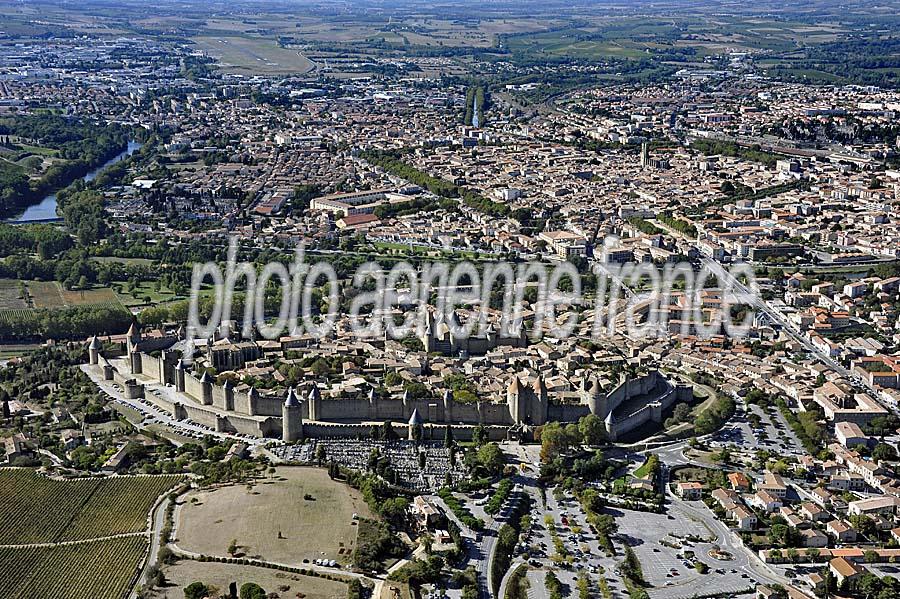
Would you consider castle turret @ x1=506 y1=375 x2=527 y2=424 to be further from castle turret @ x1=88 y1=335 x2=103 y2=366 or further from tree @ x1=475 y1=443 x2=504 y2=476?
castle turret @ x1=88 y1=335 x2=103 y2=366

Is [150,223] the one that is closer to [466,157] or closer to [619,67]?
[466,157]

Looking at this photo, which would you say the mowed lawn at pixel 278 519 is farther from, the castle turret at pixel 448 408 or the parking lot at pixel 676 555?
the parking lot at pixel 676 555

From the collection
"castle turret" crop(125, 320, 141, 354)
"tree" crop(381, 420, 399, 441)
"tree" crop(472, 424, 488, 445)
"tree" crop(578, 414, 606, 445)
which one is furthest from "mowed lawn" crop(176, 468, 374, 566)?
"castle turret" crop(125, 320, 141, 354)

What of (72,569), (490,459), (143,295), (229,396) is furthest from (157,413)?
(143,295)

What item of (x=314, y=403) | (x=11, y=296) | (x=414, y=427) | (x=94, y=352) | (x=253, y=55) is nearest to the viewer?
(x=414, y=427)

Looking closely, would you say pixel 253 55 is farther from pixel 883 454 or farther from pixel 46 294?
pixel 883 454

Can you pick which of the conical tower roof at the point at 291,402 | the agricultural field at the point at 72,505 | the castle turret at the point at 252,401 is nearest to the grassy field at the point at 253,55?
the castle turret at the point at 252,401
